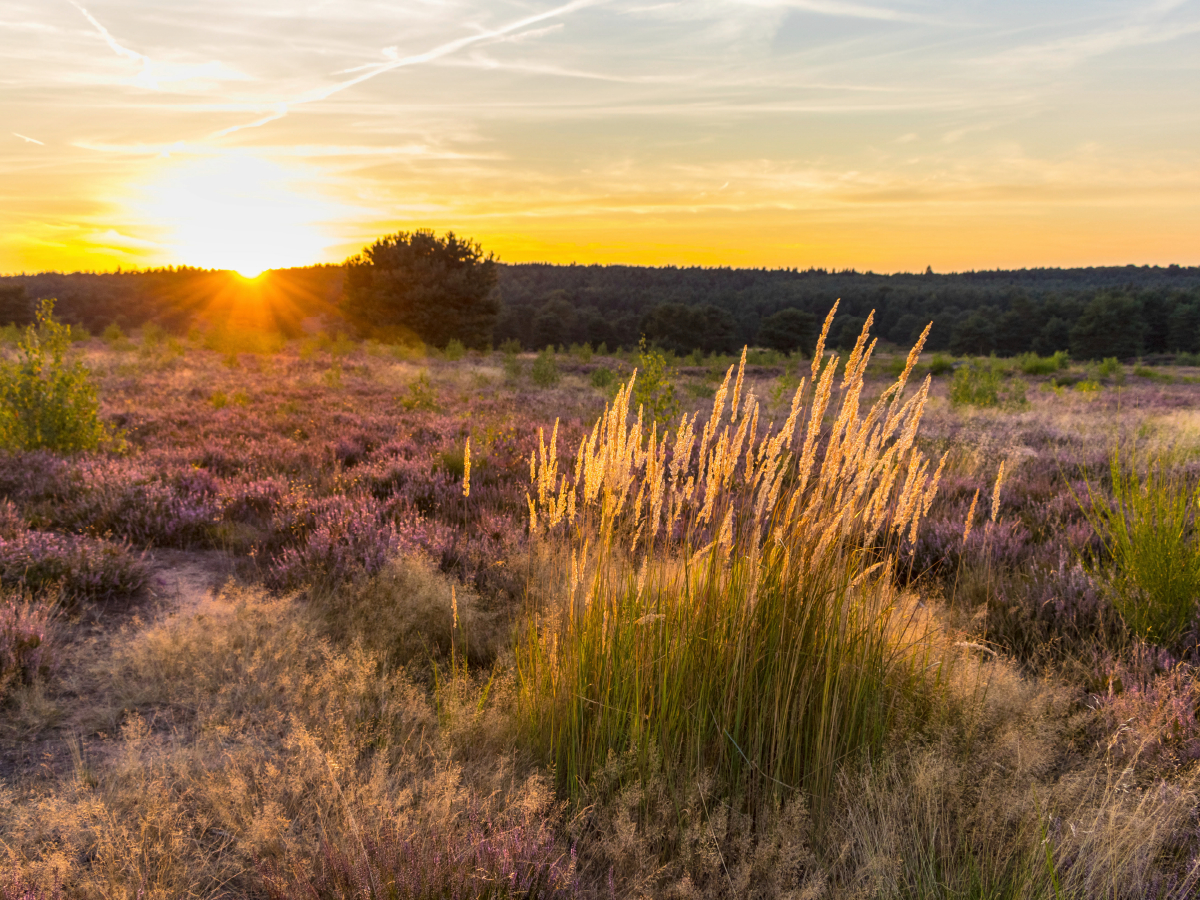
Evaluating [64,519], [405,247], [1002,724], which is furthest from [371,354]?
[1002,724]

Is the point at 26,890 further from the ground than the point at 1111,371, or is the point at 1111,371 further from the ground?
the point at 1111,371

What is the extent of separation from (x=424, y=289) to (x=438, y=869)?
41039 mm

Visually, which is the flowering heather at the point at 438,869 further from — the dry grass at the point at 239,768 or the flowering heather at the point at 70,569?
the flowering heather at the point at 70,569

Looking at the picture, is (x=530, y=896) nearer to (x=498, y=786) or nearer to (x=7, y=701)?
(x=498, y=786)

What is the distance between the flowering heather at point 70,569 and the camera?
424cm

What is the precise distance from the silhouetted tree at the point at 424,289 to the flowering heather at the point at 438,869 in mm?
39061

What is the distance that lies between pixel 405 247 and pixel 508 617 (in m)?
41.5

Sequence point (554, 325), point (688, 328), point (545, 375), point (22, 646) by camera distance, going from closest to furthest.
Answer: point (22, 646), point (545, 375), point (554, 325), point (688, 328)

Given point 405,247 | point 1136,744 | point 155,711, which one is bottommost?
point 155,711

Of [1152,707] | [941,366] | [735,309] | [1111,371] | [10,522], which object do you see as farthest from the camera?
[735,309]

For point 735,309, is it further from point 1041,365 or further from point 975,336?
point 1041,365

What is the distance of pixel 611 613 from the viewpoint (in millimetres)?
2557

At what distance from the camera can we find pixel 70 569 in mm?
4398

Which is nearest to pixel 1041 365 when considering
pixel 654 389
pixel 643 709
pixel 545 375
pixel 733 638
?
pixel 545 375
